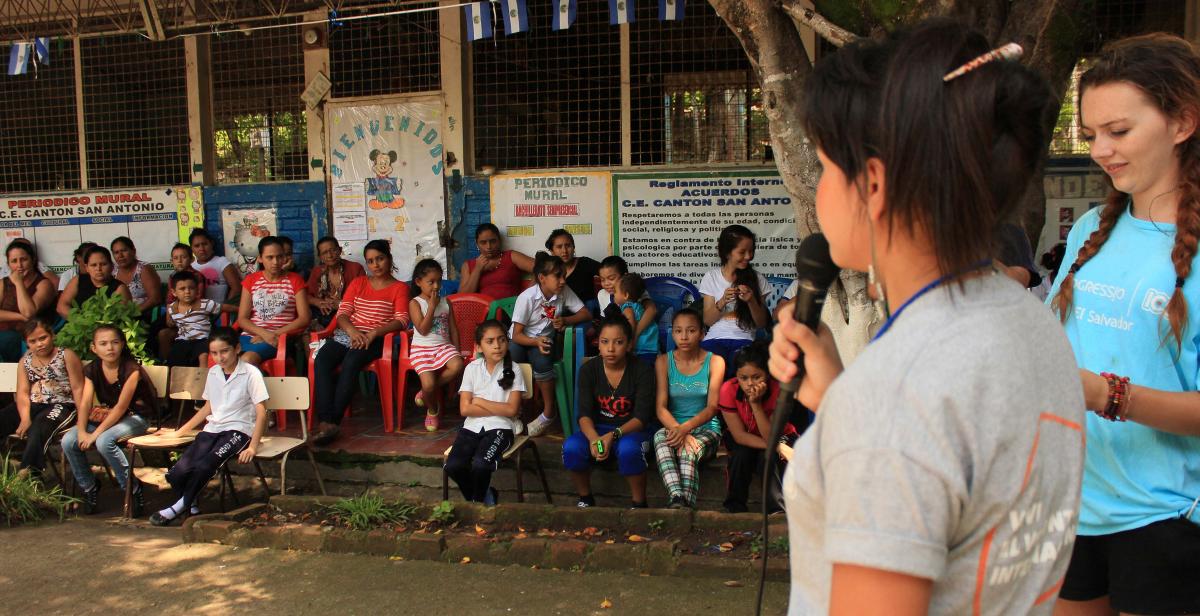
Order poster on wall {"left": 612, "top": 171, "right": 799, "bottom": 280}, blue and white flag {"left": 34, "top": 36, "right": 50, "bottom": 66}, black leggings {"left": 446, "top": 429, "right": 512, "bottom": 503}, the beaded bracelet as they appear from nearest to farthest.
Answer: the beaded bracelet < black leggings {"left": 446, "top": 429, "right": 512, "bottom": 503} < poster on wall {"left": 612, "top": 171, "right": 799, "bottom": 280} < blue and white flag {"left": 34, "top": 36, "right": 50, "bottom": 66}

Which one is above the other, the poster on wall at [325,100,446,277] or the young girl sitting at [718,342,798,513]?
the poster on wall at [325,100,446,277]

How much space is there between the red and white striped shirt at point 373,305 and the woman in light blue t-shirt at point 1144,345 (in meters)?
5.63

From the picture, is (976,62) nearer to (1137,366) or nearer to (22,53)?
(1137,366)

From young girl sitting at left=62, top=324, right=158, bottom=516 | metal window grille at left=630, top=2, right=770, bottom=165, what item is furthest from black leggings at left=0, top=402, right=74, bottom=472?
metal window grille at left=630, top=2, right=770, bottom=165

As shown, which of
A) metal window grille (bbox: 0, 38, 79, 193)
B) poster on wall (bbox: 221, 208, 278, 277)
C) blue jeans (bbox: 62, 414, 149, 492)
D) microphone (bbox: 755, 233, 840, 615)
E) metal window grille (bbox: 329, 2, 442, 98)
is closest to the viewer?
microphone (bbox: 755, 233, 840, 615)

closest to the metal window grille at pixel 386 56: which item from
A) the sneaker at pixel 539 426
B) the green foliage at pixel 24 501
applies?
the sneaker at pixel 539 426

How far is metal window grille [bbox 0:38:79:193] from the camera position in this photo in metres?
9.34

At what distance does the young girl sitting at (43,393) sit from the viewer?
625 centimetres

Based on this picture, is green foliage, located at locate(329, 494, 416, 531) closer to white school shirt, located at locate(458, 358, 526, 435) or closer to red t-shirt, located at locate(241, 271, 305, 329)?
white school shirt, located at locate(458, 358, 526, 435)

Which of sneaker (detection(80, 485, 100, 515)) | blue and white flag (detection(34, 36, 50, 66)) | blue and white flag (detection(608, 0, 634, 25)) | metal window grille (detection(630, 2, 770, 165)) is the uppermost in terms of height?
blue and white flag (detection(34, 36, 50, 66))

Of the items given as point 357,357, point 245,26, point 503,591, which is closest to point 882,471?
point 503,591

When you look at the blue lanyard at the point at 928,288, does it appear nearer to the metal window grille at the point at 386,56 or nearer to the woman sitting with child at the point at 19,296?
the metal window grille at the point at 386,56

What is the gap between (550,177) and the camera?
25.7ft

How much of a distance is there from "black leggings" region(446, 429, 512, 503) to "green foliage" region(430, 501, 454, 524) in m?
0.28
